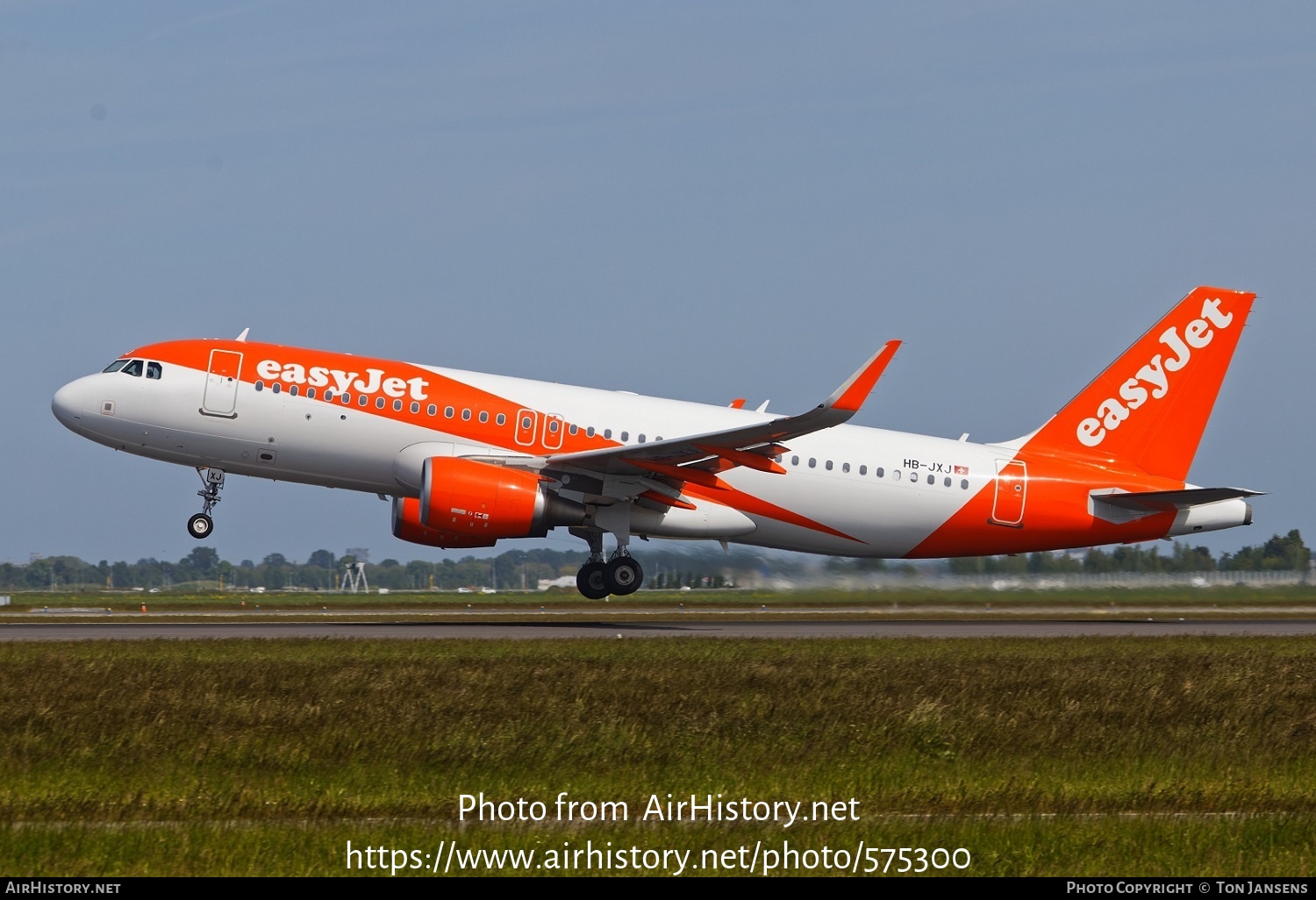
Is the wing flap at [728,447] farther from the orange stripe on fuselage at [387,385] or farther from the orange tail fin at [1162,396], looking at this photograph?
the orange tail fin at [1162,396]

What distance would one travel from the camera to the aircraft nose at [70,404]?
30344 millimetres

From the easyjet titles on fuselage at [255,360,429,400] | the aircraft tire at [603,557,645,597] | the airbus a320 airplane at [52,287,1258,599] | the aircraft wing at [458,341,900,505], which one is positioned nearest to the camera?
the aircraft wing at [458,341,900,505]

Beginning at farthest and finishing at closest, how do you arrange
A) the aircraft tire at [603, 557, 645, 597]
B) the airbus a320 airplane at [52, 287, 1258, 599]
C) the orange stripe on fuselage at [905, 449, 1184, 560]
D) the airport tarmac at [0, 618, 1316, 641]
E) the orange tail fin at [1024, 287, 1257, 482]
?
1. the orange tail fin at [1024, 287, 1257, 482]
2. the orange stripe on fuselage at [905, 449, 1184, 560]
3. the aircraft tire at [603, 557, 645, 597]
4. the airbus a320 airplane at [52, 287, 1258, 599]
5. the airport tarmac at [0, 618, 1316, 641]

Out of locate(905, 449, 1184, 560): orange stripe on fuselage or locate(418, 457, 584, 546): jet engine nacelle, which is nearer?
locate(418, 457, 584, 546): jet engine nacelle

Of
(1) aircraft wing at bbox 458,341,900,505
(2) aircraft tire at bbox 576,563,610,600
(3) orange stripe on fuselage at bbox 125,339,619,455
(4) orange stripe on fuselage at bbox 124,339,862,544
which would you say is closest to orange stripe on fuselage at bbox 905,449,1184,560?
(1) aircraft wing at bbox 458,341,900,505

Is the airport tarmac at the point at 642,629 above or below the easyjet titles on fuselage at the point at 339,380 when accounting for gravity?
below

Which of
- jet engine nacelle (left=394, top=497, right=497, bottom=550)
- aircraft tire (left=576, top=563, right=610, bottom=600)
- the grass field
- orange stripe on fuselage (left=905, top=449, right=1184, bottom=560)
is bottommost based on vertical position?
the grass field

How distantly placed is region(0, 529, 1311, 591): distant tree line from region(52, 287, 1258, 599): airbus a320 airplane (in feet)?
4.32

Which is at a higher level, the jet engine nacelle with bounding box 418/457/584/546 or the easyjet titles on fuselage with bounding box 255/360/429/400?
the easyjet titles on fuselage with bounding box 255/360/429/400

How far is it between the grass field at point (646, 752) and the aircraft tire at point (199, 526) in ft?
25.7

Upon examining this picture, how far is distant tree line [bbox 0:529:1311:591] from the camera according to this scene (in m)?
33.0

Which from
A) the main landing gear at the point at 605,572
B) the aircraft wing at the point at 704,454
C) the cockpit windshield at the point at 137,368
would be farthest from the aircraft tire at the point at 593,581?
the cockpit windshield at the point at 137,368

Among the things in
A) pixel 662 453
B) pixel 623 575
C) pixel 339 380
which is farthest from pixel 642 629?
pixel 339 380

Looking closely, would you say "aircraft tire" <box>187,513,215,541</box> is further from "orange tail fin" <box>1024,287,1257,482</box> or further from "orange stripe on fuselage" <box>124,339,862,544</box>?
"orange tail fin" <box>1024,287,1257,482</box>
